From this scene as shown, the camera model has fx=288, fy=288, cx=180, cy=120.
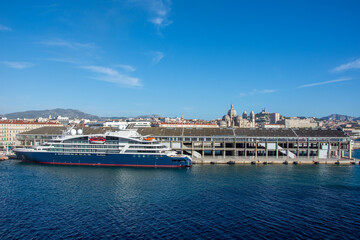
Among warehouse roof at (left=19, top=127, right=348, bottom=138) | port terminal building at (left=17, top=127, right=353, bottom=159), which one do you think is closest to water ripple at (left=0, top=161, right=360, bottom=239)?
port terminal building at (left=17, top=127, right=353, bottom=159)

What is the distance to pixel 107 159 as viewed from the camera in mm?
54656

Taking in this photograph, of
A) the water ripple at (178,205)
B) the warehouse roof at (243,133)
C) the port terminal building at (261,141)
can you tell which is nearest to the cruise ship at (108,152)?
the water ripple at (178,205)

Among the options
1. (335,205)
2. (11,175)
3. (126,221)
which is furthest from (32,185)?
(335,205)

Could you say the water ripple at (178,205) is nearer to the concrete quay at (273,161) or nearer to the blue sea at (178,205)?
the blue sea at (178,205)

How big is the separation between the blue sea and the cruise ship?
5445 millimetres

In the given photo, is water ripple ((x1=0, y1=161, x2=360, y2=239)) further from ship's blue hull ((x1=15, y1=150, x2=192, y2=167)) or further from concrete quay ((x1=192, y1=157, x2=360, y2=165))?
concrete quay ((x1=192, y1=157, x2=360, y2=165))

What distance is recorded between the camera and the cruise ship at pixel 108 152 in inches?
2098

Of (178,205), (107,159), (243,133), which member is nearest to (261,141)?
(243,133)

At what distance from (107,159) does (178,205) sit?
28.6 meters

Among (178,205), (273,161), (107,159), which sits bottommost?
(178,205)

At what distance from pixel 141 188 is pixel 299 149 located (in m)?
42.3

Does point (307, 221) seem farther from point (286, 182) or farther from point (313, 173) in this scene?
point (313, 173)

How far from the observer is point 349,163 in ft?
199

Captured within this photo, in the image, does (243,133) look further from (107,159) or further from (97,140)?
(97,140)
